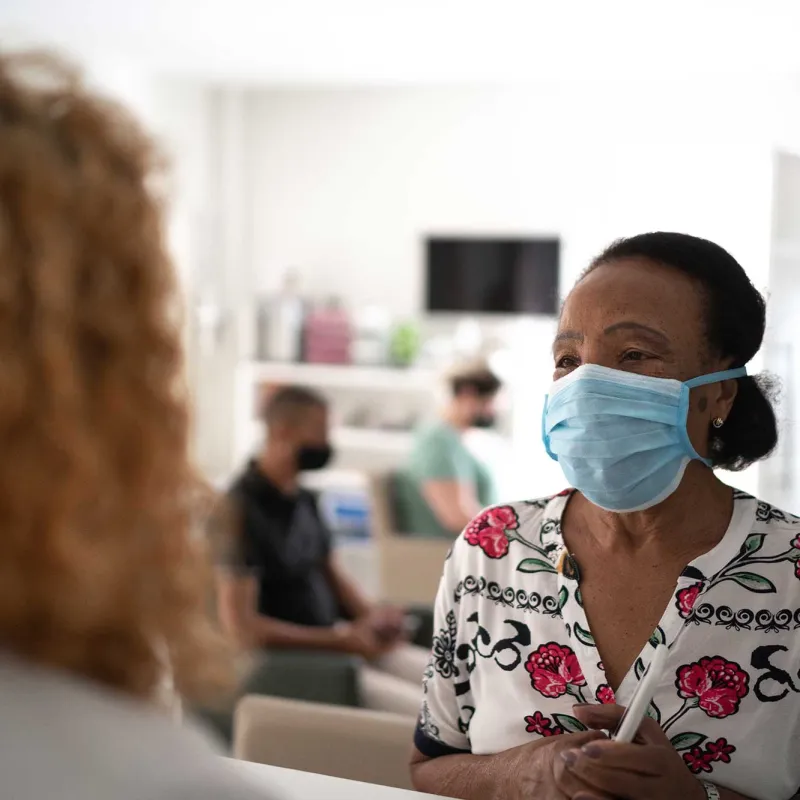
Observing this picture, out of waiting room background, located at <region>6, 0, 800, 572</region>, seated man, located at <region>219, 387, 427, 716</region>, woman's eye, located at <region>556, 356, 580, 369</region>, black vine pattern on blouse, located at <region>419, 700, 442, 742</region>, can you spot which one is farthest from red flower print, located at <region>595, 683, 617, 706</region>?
waiting room background, located at <region>6, 0, 800, 572</region>

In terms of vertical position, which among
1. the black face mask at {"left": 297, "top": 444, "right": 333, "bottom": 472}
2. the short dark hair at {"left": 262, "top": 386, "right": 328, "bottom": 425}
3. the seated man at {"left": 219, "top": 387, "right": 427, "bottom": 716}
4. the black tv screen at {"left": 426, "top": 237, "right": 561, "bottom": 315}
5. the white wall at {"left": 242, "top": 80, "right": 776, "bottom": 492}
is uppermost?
the white wall at {"left": 242, "top": 80, "right": 776, "bottom": 492}

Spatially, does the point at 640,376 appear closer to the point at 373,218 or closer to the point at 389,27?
the point at 389,27

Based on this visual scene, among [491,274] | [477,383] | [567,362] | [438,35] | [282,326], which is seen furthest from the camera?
[282,326]

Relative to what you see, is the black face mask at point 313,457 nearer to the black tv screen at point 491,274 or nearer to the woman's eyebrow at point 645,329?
the woman's eyebrow at point 645,329

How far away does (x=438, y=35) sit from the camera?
13.2 ft

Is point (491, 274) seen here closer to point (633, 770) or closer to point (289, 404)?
point (289, 404)

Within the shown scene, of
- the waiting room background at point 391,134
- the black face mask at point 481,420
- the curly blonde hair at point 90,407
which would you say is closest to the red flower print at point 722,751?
the curly blonde hair at point 90,407

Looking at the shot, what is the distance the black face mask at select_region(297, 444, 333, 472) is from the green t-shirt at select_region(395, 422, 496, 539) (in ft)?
2.26

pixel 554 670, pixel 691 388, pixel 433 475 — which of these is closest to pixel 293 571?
pixel 433 475

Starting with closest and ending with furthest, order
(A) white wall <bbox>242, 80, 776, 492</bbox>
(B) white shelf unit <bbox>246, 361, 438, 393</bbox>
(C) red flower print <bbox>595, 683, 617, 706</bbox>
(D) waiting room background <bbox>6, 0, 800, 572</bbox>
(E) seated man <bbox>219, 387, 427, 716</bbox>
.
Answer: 1. (C) red flower print <bbox>595, 683, 617, 706</bbox>
2. (E) seated man <bbox>219, 387, 427, 716</bbox>
3. (D) waiting room background <bbox>6, 0, 800, 572</bbox>
4. (A) white wall <bbox>242, 80, 776, 492</bbox>
5. (B) white shelf unit <bbox>246, 361, 438, 393</bbox>

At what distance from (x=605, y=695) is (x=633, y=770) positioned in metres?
0.12

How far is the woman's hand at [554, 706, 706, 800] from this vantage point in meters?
0.95

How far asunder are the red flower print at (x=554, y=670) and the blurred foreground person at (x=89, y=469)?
551mm

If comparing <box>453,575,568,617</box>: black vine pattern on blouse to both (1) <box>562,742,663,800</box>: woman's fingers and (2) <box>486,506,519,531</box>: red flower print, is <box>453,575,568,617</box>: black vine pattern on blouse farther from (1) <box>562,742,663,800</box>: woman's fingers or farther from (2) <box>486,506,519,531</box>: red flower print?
(1) <box>562,742,663,800</box>: woman's fingers
